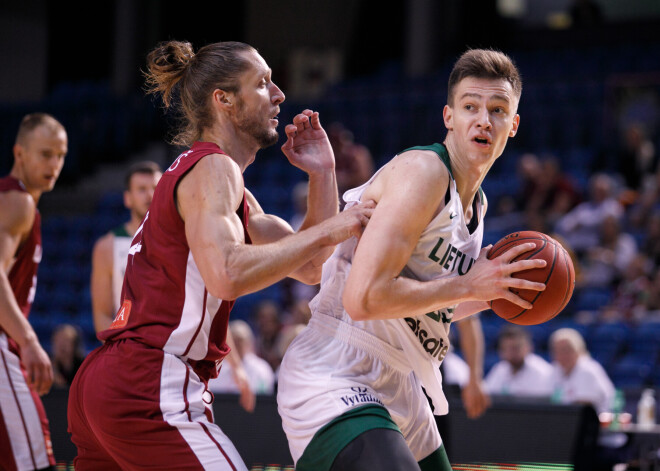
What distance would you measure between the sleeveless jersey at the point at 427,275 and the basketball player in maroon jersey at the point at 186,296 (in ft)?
0.80

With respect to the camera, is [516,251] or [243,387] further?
[243,387]

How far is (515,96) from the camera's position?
3.05m

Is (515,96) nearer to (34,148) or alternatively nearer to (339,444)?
(339,444)

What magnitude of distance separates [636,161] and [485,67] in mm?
7962

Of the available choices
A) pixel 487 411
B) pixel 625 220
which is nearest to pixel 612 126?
pixel 625 220

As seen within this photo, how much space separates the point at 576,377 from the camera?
24.0 ft

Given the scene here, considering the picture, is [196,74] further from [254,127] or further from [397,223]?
[397,223]

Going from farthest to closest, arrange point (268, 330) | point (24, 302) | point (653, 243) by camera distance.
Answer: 1. point (268, 330)
2. point (653, 243)
3. point (24, 302)

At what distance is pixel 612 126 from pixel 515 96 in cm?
912

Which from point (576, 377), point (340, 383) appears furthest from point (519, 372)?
point (340, 383)

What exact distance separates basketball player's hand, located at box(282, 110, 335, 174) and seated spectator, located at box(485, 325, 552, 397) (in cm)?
483

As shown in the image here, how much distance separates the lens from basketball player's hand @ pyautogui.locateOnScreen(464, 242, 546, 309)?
2.66m

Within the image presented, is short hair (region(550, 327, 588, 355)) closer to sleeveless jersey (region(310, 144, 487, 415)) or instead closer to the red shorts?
sleeveless jersey (region(310, 144, 487, 415))

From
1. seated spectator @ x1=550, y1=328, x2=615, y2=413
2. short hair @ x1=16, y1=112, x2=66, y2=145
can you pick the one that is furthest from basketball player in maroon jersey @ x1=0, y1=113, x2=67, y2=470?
seated spectator @ x1=550, y1=328, x2=615, y2=413
